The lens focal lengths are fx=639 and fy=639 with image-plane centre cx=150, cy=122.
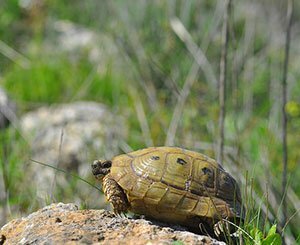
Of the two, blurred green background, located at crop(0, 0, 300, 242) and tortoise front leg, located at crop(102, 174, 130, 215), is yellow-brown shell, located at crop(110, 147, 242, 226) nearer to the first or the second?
tortoise front leg, located at crop(102, 174, 130, 215)

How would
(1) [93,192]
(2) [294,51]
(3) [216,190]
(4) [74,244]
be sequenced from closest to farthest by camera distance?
1. (4) [74,244]
2. (3) [216,190]
3. (1) [93,192]
4. (2) [294,51]

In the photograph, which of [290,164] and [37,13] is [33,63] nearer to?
[37,13]

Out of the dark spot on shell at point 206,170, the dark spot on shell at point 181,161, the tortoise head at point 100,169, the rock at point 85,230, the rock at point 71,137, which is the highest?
the dark spot on shell at point 181,161

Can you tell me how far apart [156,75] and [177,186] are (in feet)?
14.7

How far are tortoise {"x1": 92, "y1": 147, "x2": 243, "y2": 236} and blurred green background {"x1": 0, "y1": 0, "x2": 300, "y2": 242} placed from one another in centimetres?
138

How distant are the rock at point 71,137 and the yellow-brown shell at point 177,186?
2044mm

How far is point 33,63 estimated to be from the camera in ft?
25.4

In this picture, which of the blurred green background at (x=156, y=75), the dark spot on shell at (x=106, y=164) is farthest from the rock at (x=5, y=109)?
the dark spot on shell at (x=106, y=164)

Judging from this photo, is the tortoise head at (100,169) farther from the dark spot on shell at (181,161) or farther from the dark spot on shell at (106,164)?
the dark spot on shell at (181,161)

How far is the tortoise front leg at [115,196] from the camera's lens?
2.56 metres

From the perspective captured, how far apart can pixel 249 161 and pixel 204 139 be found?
2.18ft

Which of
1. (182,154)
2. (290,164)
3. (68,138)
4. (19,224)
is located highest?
(182,154)

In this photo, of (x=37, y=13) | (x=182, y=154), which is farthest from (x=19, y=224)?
(x=37, y=13)

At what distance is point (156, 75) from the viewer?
274 inches
